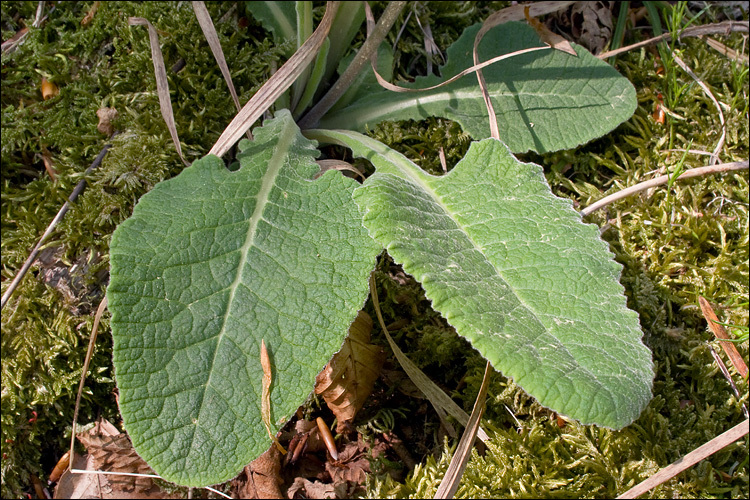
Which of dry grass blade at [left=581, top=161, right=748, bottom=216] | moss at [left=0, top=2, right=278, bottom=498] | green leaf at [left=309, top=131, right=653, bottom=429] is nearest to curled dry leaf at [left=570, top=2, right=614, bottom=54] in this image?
dry grass blade at [left=581, top=161, right=748, bottom=216]

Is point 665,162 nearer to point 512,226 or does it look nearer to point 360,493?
point 512,226

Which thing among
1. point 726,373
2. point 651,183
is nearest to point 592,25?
point 651,183

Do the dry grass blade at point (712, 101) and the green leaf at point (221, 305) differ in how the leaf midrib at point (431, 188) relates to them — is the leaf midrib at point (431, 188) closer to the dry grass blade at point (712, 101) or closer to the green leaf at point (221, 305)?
the green leaf at point (221, 305)

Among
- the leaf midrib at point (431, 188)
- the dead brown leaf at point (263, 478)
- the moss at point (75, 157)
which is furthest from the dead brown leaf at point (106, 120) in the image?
the dead brown leaf at point (263, 478)

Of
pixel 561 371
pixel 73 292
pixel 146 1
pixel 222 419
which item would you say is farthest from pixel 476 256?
pixel 146 1

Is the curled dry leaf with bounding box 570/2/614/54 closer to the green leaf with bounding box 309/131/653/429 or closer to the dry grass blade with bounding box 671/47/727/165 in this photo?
the dry grass blade with bounding box 671/47/727/165

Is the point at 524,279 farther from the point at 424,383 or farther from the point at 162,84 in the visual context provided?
the point at 162,84

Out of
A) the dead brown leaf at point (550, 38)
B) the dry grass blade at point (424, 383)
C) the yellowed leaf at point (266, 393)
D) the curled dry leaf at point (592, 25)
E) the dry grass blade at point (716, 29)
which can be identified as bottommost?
the dry grass blade at point (424, 383)
